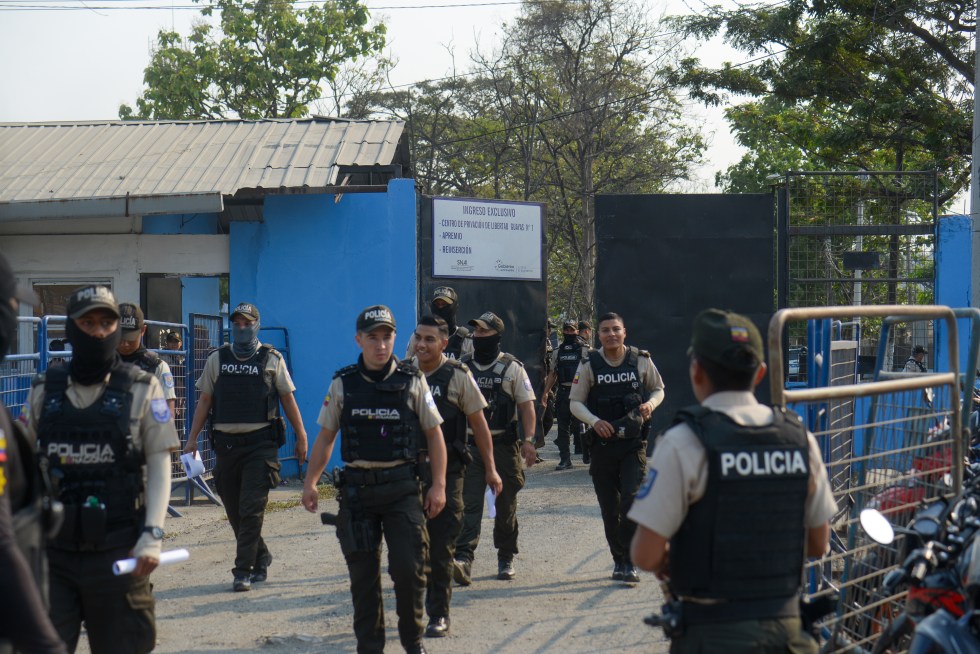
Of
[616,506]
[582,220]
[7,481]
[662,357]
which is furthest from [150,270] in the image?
[582,220]

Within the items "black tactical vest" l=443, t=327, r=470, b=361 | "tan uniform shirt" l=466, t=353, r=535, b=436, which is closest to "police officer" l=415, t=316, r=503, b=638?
"tan uniform shirt" l=466, t=353, r=535, b=436

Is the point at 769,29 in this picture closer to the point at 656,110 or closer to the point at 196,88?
the point at 656,110

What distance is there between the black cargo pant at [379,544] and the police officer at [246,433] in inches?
91.9

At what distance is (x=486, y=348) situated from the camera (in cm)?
827

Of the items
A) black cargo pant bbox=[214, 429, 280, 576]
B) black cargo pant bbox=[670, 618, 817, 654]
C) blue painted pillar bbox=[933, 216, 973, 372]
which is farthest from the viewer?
blue painted pillar bbox=[933, 216, 973, 372]

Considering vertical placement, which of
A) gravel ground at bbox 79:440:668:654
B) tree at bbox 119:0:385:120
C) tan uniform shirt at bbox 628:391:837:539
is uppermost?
tree at bbox 119:0:385:120

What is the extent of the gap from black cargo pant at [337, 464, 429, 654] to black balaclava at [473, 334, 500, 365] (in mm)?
2513

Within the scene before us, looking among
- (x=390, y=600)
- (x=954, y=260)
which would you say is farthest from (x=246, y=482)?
(x=954, y=260)

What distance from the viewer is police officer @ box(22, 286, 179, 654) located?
168 inches

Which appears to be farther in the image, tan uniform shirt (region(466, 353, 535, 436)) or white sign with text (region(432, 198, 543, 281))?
white sign with text (region(432, 198, 543, 281))

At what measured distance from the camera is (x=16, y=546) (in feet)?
10.2

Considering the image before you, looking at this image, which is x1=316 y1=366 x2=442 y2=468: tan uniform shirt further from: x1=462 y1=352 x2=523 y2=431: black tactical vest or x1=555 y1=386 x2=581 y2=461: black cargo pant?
x1=555 y1=386 x2=581 y2=461: black cargo pant

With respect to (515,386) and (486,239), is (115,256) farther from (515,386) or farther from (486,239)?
(515,386)

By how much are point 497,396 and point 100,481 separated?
13.8ft
